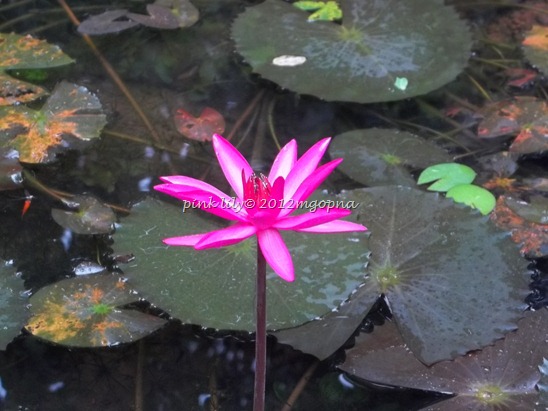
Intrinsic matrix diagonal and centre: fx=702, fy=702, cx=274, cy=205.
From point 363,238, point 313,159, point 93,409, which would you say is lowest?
point 93,409

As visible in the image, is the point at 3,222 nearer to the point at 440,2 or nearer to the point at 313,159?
the point at 313,159

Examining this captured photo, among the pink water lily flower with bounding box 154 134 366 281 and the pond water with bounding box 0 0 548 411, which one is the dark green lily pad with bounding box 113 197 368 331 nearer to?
the pond water with bounding box 0 0 548 411

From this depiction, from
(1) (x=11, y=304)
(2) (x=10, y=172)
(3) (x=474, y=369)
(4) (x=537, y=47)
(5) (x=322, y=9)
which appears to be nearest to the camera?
(3) (x=474, y=369)

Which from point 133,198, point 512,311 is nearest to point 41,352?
point 133,198

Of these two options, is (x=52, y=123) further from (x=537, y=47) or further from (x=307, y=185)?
(x=537, y=47)

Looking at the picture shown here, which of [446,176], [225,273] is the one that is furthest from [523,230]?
[225,273]

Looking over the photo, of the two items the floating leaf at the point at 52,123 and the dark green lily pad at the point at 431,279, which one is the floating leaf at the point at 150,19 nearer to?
the floating leaf at the point at 52,123
